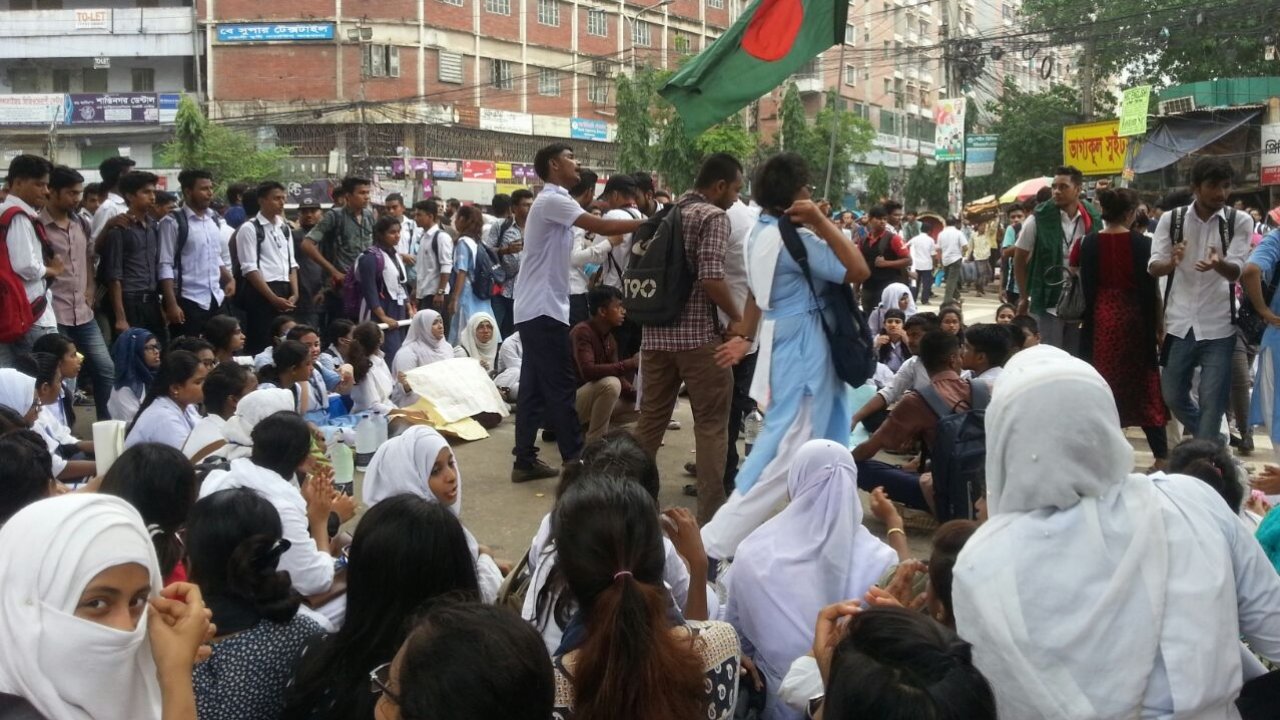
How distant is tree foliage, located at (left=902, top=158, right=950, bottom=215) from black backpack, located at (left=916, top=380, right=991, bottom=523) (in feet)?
138

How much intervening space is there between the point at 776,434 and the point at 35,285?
171 inches

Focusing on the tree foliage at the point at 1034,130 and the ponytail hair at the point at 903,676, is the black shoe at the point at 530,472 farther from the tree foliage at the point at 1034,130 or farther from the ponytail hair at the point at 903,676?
the tree foliage at the point at 1034,130

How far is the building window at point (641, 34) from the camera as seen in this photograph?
4606 cm

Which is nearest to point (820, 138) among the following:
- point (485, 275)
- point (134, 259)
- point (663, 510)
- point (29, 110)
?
point (29, 110)

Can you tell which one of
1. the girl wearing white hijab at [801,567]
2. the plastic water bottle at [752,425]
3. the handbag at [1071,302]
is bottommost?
the plastic water bottle at [752,425]

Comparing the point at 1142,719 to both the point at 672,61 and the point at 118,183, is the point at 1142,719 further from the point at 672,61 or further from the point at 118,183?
the point at 672,61

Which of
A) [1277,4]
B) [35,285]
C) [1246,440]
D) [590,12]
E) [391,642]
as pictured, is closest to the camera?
[391,642]

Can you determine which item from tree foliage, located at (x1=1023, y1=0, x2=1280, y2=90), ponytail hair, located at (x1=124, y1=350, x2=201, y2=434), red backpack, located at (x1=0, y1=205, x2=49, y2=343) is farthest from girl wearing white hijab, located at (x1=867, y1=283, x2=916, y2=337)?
tree foliage, located at (x1=1023, y1=0, x2=1280, y2=90)

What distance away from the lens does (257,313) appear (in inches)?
335

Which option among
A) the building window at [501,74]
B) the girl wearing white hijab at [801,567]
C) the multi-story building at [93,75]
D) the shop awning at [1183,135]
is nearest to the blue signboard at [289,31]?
the multi-story building at [93,75]

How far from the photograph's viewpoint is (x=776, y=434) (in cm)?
473

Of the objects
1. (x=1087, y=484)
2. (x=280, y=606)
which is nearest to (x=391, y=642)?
(x=280, y=606)

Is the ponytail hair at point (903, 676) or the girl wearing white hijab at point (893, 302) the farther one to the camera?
the girl wearing white hijab at point (893, 302)

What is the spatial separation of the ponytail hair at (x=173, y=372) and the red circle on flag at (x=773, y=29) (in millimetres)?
3292
